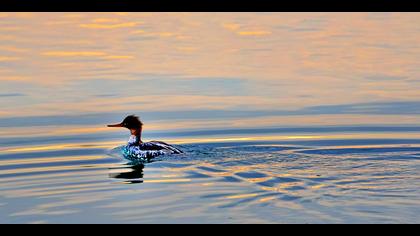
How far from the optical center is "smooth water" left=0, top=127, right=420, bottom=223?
12.4 meters

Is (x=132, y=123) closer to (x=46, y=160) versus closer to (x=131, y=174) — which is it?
(x=46, y=160)

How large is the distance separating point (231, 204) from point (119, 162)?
414cm

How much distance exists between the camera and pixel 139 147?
1708 centimetres

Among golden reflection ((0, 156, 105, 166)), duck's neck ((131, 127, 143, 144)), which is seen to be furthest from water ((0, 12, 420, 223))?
duck's neck ((131, 127, 143, 144))

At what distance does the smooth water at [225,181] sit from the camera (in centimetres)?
1241

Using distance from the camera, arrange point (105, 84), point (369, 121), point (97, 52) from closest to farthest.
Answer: point (369, 121), point (105, 84), point (97, 52)

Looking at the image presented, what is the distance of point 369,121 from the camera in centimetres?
1877

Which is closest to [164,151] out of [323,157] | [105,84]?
[323,157]

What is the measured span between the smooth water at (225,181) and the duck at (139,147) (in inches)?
6.7

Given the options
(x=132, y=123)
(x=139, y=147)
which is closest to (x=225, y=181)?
(x=139, y=147)

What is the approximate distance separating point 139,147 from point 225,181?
3.11 metres

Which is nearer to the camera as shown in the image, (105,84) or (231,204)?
(231,204)

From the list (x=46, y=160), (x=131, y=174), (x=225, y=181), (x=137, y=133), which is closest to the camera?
(x=225, y=181)
